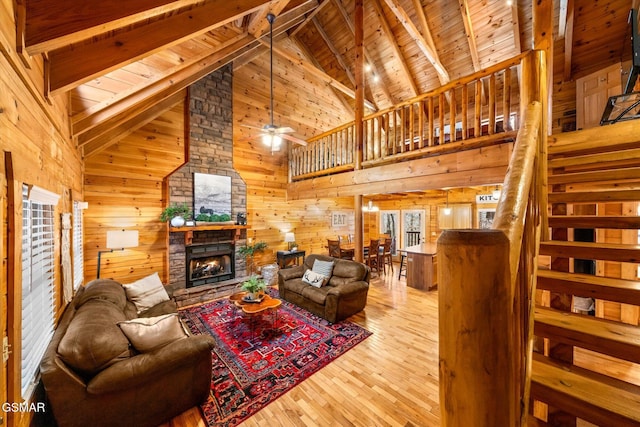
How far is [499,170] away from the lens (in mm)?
2953

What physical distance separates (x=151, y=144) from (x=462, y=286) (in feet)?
19.2

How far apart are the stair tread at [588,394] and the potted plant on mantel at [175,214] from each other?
5203mm

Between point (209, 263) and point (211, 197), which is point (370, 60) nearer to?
point (211, 197)

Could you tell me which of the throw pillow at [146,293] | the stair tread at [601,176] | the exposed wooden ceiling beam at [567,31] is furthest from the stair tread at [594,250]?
the throw pillow at [146,293]

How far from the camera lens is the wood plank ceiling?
151cm

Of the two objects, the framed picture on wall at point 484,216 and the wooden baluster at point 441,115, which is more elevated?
the wooden baluster at point 441,115

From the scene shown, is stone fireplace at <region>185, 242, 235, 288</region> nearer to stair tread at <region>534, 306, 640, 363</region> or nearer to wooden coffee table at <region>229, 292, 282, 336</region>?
wooden coffee table at <region>229, 292, 282, 336</region>

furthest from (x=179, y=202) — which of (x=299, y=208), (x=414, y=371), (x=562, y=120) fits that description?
(x=562, y=120)

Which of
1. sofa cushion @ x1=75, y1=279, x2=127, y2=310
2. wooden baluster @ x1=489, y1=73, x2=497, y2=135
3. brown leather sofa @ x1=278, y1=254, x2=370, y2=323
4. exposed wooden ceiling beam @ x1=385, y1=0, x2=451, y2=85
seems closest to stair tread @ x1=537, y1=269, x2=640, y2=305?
wooden baluster @ x1=489, y1=73, x2=497, y2=135

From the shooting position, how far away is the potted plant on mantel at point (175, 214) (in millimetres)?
4703

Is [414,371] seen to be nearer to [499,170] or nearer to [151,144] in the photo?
[499,170]

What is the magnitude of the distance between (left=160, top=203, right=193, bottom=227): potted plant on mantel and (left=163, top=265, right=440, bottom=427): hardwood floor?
3.34 metres

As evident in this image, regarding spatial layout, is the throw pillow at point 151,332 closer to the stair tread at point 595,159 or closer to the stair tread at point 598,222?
the stair tread at point 598,222

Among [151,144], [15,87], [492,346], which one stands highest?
[151,144]
